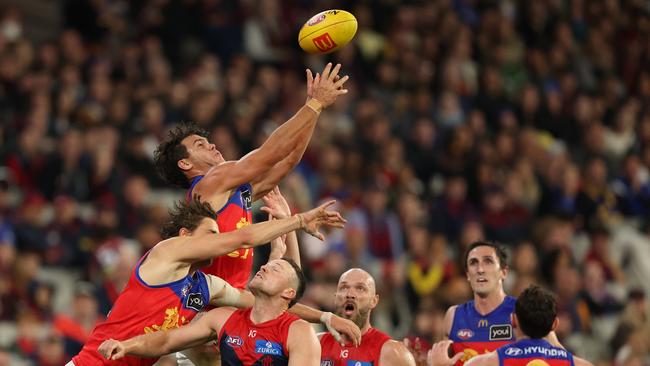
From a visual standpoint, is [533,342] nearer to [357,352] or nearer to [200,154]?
[357,352]

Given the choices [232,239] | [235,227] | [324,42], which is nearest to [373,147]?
[324,42]

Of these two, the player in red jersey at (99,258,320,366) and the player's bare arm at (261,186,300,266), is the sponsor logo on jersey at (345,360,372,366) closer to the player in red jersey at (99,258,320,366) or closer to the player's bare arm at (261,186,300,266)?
the player in red jersey at (99,258,320,366)

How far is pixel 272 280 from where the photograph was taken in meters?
8.59

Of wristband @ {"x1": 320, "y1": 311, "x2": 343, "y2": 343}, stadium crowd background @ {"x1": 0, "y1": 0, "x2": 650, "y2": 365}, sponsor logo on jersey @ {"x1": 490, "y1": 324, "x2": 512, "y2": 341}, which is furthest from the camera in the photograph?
stadium crowd background @ {"x1": 0, "y1": 0, "x2": 650, "y2": 365}

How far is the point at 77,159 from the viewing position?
47.8 ft

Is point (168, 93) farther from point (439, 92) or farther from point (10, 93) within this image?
point (439, 92)

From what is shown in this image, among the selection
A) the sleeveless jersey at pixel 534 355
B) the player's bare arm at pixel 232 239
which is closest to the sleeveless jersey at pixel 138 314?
the player's bare arm at pixel 232 239

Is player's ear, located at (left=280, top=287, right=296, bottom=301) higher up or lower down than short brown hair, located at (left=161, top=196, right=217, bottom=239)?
lower down

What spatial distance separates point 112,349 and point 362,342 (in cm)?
208

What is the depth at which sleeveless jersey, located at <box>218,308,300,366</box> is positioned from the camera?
27.7ft

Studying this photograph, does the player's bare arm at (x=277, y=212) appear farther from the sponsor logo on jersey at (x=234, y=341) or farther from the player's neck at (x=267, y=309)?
the sponsor logo on jersey at (x=234, y=341)

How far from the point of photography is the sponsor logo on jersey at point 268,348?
8.45 meters

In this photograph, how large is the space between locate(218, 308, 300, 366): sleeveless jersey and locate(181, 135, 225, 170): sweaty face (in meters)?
1.36

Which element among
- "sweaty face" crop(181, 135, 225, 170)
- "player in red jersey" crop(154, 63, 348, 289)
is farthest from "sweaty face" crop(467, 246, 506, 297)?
"sweaty face" crop(181, 135, 225, 170)
